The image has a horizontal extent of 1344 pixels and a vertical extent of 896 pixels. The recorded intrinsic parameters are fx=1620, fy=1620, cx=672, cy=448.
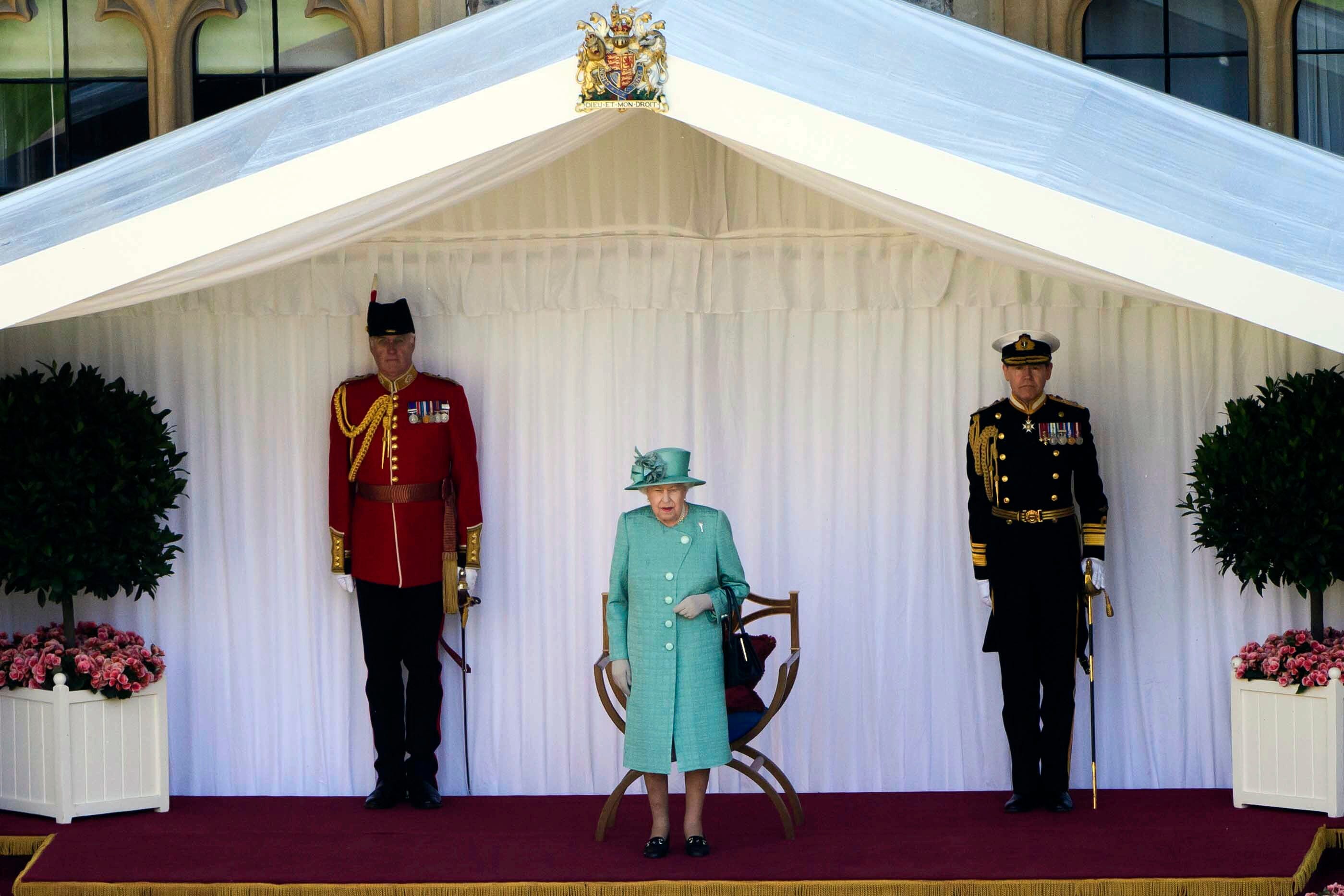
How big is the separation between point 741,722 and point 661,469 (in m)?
0.91

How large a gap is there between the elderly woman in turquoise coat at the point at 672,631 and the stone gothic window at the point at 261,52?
2897 mm

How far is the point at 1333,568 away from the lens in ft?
17.3

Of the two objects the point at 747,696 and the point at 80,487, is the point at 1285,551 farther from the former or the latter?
the point at 80,487

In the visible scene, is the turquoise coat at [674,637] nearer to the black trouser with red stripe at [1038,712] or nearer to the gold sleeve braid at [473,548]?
the gold sleeve braid at [473,548]

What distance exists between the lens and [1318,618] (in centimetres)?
548

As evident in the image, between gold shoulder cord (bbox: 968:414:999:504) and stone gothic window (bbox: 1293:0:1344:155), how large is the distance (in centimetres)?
217

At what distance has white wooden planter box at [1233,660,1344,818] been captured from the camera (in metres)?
5.21

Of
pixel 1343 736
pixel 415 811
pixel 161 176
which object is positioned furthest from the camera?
pixel 415 811

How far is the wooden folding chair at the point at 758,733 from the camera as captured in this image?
5.07 m

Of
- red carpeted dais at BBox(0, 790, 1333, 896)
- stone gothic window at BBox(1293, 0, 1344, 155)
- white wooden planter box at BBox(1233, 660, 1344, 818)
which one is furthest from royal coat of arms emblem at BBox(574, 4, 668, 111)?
stone gothic window at BBox(1293, 0, 1344, 155)

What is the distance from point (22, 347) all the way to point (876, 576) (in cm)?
327

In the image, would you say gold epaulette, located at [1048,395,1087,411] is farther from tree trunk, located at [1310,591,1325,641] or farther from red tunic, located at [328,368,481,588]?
red tunic, located at [328,368,481,588]

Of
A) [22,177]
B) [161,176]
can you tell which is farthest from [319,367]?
[22,177]

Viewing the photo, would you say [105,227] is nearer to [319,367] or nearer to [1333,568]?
[319,367]
